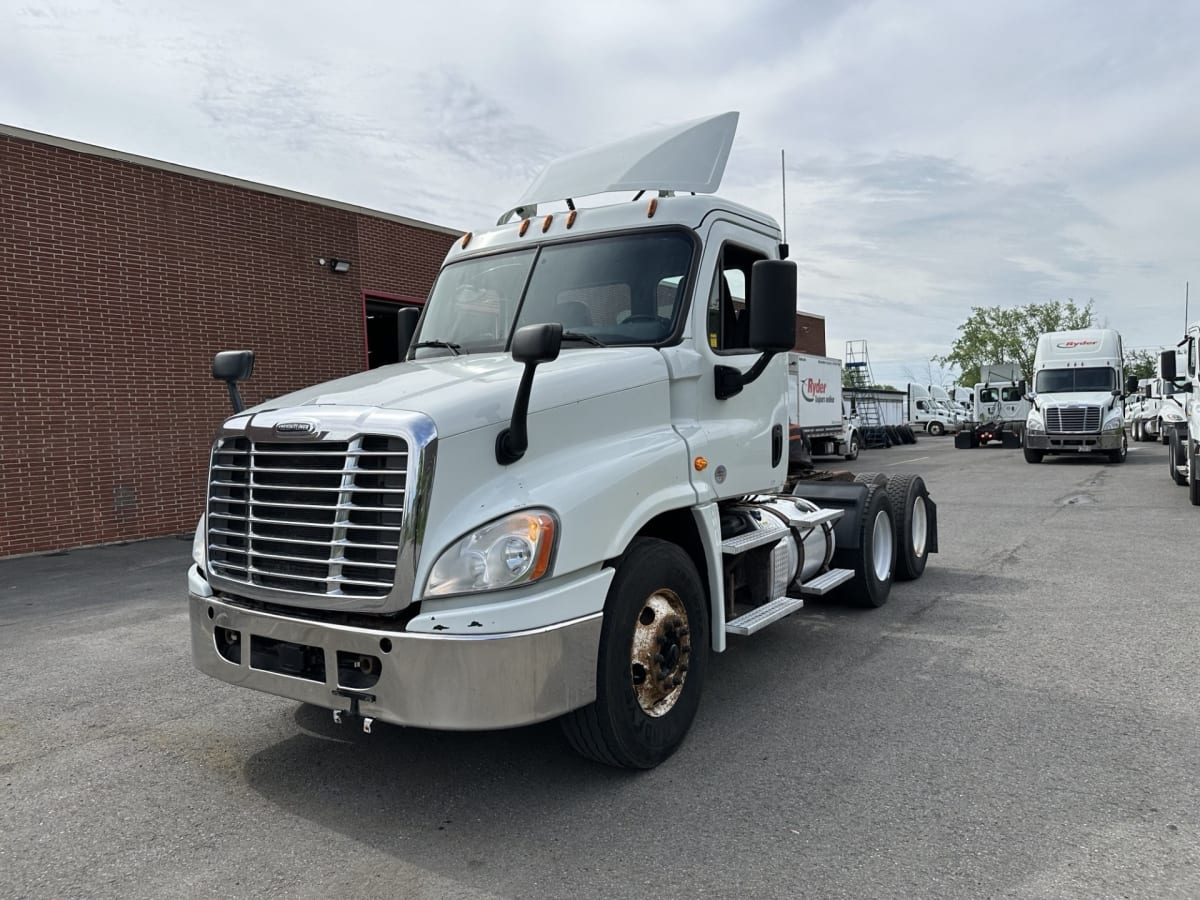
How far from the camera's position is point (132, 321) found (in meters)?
12.8

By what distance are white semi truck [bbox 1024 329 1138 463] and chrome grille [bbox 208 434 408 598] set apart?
916 inches

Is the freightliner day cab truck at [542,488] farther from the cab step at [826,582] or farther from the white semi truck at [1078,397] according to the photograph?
the white semi truck at [1078,397]

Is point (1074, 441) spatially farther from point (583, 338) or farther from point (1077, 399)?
point (583, 338)

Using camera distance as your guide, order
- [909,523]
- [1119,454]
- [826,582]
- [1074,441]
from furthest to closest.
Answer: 1. [1119,454]
2. [1074,441]
3. [909,523]
4. [826,582]

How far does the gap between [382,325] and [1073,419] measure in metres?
17.7

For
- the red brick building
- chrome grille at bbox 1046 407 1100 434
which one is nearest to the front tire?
the red brick building

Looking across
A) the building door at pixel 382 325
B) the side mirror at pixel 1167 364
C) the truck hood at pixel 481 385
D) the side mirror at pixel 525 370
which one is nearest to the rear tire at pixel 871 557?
the truck hood at pixel 481 385

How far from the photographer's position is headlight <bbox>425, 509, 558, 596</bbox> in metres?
3.17

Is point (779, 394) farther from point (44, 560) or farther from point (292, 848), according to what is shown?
point (44, 560)

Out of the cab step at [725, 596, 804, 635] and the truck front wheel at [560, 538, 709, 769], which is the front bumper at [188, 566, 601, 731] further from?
the cab step at [725, 596, 804, 635]

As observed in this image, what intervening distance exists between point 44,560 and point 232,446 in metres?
9.43

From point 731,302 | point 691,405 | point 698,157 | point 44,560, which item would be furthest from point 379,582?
point 44,560

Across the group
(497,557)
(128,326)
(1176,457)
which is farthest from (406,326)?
(1176,457)

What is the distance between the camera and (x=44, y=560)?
1118 cm
